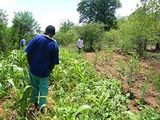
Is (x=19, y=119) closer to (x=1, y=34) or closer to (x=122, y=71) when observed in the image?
(x=122, y=71)

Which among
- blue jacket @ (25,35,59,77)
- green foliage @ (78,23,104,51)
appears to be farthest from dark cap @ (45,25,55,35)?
green foliage @ (78,23,104,51)

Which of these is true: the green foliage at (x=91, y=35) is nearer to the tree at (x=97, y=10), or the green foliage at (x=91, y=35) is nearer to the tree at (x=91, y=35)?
the tree at (x=91, y=35)

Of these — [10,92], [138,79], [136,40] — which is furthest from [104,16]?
[10,92]

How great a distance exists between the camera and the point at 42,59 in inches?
233

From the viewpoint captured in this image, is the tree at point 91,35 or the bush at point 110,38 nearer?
the bush at point 110,38

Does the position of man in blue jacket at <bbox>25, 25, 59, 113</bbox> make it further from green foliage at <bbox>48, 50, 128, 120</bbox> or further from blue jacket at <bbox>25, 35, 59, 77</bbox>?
green foliage at <bbox>48, 50, 128, 120</bbox>

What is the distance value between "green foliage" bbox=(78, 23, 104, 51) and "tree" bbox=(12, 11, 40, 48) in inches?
339

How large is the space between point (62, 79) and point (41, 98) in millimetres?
2145

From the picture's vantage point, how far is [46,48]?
5.91 metres

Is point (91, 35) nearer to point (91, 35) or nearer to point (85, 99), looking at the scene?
point (91, 35)

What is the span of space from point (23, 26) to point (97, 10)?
21526 millimetres

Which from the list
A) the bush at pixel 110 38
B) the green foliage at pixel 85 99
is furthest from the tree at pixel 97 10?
the green foliage at pixel 85 99

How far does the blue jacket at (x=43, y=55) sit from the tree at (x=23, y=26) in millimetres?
32136

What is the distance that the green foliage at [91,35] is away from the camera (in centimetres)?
3083
